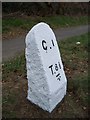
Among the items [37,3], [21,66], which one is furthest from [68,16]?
[21,66]

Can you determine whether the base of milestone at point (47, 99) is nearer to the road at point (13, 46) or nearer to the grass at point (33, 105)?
the grass at point (33, 105)

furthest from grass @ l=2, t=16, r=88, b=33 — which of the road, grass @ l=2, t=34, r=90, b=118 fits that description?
grass @ l=2, t=34, r=90, b=118

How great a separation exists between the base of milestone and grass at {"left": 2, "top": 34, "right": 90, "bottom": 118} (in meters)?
0.10

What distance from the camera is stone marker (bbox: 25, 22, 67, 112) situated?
538cm

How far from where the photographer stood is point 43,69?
17.6 ft

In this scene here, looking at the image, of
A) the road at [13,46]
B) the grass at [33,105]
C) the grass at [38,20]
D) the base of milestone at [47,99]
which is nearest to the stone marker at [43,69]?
the base of milestone at [47,99]

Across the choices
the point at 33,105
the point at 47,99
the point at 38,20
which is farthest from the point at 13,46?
the point at 47,99

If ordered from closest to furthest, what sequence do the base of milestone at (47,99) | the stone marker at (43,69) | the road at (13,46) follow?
the stone marker at (43,69)
the base of milestone at (47,99)
the road at (13,46)

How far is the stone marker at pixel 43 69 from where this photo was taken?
5.38 metres

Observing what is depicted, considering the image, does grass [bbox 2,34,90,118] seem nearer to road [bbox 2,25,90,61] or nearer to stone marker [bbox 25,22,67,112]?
stone marker [bbox 25,22,67,112]

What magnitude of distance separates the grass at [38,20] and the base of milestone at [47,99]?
7551 mm

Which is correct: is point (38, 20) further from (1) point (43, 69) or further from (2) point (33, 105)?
(1) point (43, 69)

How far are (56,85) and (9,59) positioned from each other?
3360mm

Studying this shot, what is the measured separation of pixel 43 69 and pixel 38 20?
413 inches
